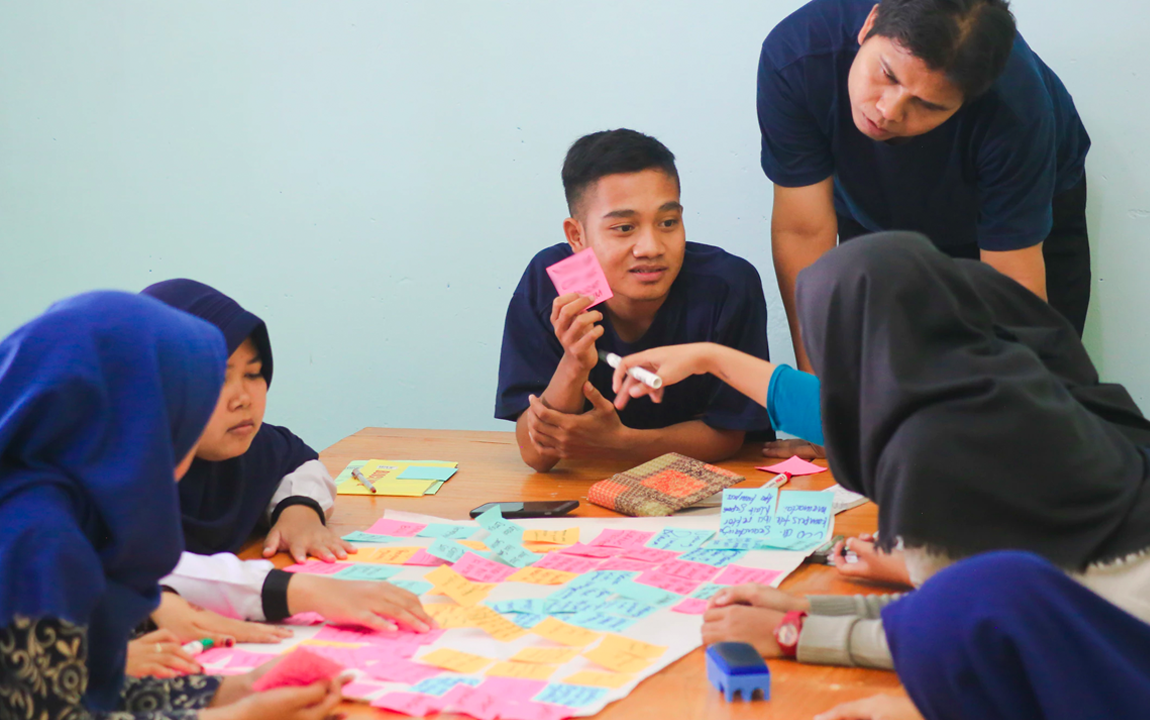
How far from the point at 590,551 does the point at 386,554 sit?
11.9 inches

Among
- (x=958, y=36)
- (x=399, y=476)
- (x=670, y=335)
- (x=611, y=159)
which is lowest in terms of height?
(x=399, y=476)

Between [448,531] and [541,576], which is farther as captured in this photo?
[448,531]

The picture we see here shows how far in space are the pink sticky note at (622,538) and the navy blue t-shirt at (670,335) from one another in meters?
0.50

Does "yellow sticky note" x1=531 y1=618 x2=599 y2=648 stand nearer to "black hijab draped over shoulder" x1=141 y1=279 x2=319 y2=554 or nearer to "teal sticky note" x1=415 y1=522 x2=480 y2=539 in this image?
"teal sticky note" x1=415 y1=522 x2=480 y2=539

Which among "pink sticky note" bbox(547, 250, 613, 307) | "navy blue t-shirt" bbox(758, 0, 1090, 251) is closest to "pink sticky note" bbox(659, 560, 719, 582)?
"pink sticky note" bbox(547, 250, 613, 307)

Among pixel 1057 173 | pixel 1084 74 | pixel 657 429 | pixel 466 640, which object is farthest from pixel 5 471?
pixel 1084 74

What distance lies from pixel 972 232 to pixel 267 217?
1870mm

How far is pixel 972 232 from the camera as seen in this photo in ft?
6.56

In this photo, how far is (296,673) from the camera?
999 mm

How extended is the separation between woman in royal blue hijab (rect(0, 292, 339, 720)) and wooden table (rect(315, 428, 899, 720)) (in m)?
0.24

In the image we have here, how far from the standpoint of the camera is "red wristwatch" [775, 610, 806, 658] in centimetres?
107

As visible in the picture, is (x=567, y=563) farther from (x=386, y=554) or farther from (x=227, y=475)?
(x=227, y=475)

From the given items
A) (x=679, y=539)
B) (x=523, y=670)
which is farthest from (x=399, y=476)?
(x=523, y=670)

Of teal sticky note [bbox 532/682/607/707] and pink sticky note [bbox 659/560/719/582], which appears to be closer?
teal sticky note [bbox 532/682/607/707]
